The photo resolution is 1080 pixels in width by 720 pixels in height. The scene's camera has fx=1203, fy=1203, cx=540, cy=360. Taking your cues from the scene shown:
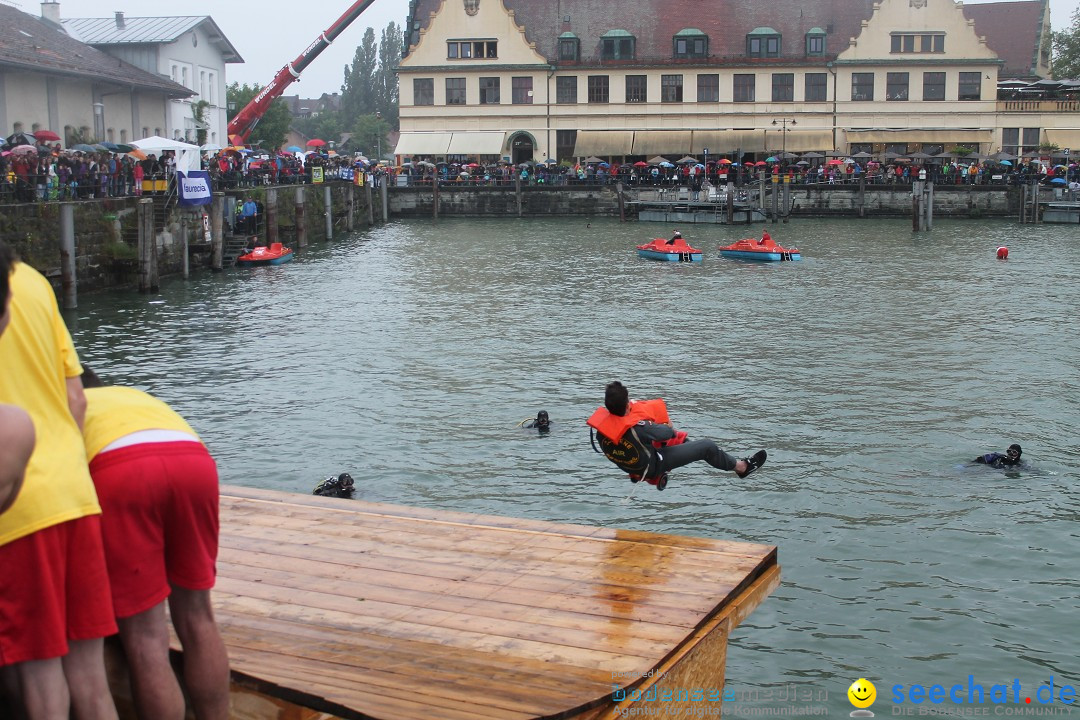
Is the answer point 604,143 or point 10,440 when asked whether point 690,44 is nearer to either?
point 604,143

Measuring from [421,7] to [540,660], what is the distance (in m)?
78.3

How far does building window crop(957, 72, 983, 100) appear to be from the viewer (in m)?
72.6

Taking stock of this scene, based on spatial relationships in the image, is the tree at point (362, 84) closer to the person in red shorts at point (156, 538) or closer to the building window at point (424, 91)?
the building window at point (424, 91)

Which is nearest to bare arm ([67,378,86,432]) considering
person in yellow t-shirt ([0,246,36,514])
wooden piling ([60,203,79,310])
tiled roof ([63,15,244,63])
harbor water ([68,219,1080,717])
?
person in yellow t-shirt ([0,246,36,514])

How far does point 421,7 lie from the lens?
79.7m

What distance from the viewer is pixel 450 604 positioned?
6574mm

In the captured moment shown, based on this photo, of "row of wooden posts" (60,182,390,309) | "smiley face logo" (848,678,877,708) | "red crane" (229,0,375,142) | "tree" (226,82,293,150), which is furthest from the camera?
"tree" (226,82,293,150)

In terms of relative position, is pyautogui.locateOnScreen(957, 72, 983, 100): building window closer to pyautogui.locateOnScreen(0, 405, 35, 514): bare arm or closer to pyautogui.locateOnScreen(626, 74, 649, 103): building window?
pyautogui.locateOnScreen(626, 74, 649, 103): building window

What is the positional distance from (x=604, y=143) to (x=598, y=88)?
12.0 ft

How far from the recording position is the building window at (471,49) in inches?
2963

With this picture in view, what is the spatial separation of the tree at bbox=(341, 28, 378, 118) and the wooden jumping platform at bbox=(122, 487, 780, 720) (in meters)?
155

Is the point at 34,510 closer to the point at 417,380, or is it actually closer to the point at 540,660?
the point at 540,660

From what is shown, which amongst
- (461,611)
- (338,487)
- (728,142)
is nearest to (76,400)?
(461,611)

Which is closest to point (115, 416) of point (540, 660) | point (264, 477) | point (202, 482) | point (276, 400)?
point (202, 482)
